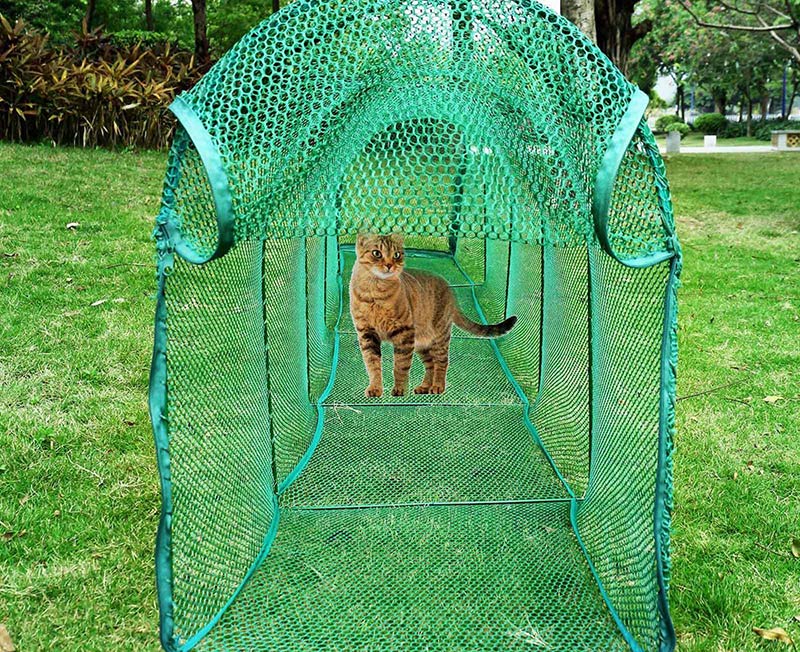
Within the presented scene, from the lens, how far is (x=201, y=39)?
46.0 feet

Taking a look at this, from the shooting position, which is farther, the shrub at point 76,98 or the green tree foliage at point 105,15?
the green tree foliage at point 105,15

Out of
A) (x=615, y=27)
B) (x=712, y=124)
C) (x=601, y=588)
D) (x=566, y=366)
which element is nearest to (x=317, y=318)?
(x=566, y=366)

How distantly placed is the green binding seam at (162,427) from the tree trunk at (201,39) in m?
12.3

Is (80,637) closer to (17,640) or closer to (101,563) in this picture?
(17,640)

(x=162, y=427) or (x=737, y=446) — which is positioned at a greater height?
(x=162, y=427)

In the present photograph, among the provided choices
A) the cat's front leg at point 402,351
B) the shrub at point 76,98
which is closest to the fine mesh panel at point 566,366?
the cat's front leg at point 402,351

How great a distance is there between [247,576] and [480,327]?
1.94 meters

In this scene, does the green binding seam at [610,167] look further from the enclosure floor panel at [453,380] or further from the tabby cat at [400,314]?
the enclosure floor panel at [453,380]

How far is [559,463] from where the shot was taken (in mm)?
3619

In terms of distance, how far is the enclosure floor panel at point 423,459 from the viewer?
3.37 meters

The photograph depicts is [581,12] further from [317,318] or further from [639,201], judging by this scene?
[639,201]

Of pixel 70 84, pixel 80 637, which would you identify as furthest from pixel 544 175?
pixel 70 84

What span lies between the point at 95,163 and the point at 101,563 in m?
8.10

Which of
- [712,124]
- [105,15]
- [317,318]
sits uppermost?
[105,15]
